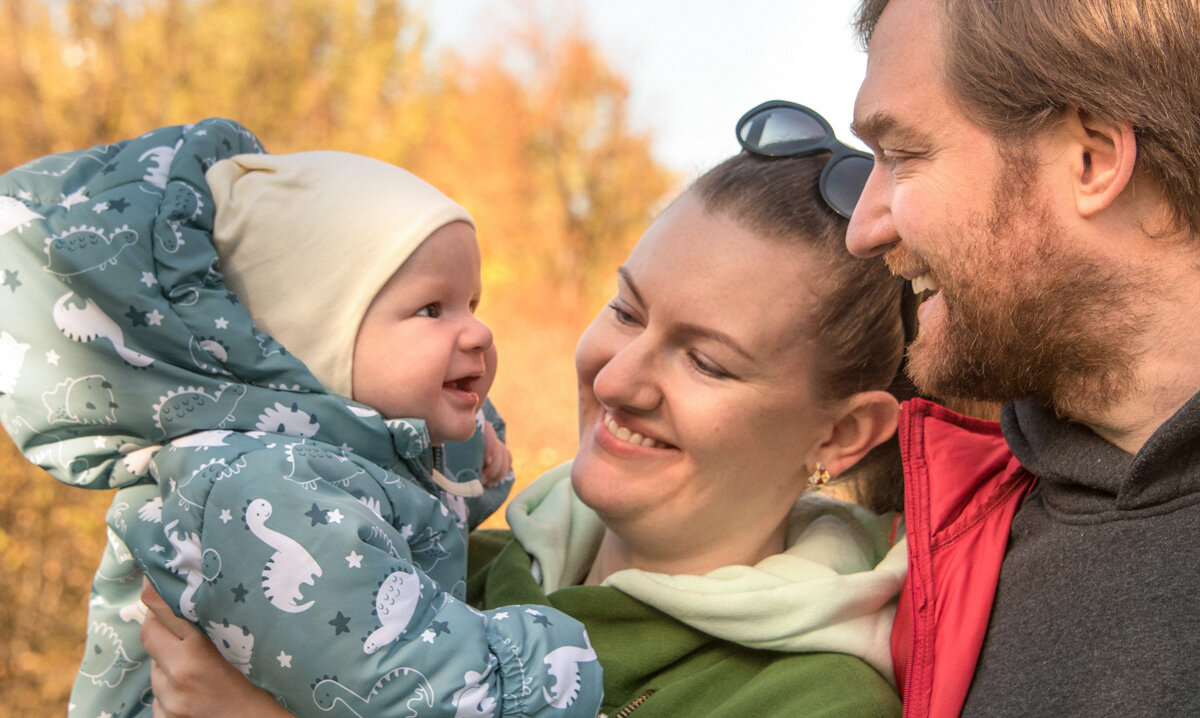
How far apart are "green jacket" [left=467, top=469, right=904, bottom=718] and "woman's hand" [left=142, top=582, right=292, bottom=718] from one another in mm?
593

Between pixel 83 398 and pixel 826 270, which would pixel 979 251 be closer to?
pixel 826 270

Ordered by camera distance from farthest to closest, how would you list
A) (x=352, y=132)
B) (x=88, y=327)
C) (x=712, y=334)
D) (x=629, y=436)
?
(x=352, y=132), (x=629, y=436), (x=712, y=334), (x=88, y=327)

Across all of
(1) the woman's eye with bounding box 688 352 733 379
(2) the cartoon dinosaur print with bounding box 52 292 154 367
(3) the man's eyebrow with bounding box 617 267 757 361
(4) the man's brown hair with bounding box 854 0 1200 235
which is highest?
(4) the man's brown hair with bounding box 854 0 1200 235

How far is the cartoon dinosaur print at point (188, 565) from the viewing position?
1.52 m

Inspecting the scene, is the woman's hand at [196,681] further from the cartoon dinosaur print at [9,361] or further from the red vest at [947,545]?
the red vest at [947,545]

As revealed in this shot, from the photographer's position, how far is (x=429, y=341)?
187 cm

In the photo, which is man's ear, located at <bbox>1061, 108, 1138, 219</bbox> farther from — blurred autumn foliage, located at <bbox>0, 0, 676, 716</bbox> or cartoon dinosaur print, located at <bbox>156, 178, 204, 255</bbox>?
blurred autumn foliage, located at <bbox>0, 0, 676, 716</bbox>

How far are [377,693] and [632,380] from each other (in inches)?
34.4

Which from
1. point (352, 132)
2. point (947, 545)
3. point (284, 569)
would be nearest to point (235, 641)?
point (284, 569)

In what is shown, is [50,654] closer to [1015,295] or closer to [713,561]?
[713,561]

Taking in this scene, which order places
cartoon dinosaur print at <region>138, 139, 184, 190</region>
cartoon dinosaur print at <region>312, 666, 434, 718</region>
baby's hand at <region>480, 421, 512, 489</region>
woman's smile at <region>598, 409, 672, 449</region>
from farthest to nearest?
1. baby's hand at <region>480, 421, 512, 489</region>
2. woman's smile at <region>598, 409, 672, 449</region>
3. cartoon dinosaur print at <region>138, 139, 184, 190</region>
4. cartoon dinosaur print at <region>312, 666, 434, 718</region>

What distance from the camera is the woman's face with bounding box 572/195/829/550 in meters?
2.02

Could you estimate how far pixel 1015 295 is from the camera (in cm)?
171

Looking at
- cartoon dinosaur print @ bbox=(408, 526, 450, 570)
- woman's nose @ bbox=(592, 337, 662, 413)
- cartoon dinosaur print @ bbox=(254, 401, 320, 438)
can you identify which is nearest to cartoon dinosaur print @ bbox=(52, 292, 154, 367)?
cartoon dinosaur print @ bbox=(254, 401, 320, 438)
